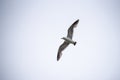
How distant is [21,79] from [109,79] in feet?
130

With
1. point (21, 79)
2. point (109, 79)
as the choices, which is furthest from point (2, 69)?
point (109, 79)

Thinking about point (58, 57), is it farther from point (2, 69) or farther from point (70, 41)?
point (2, 69)

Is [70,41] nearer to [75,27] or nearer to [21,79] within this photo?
[75,27]

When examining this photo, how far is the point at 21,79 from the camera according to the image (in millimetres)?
111750

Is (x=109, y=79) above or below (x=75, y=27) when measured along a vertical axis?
below

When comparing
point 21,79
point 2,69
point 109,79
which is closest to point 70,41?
point 109,79

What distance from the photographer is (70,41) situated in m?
22.0

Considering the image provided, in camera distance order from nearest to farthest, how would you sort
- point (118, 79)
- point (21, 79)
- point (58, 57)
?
point (58, 57) → point (118, 79) → point (21, 79)

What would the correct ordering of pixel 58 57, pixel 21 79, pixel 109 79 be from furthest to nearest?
pixel 21 79
pixel 109 79
pixel 58 57

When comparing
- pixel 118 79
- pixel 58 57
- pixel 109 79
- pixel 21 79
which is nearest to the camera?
pixel 58 57

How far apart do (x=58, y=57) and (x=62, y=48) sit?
927 mm

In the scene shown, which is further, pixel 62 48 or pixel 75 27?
pixel 62 48

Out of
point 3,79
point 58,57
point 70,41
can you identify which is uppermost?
point 70,41

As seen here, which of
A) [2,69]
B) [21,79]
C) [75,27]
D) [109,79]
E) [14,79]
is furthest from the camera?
[2,69]
